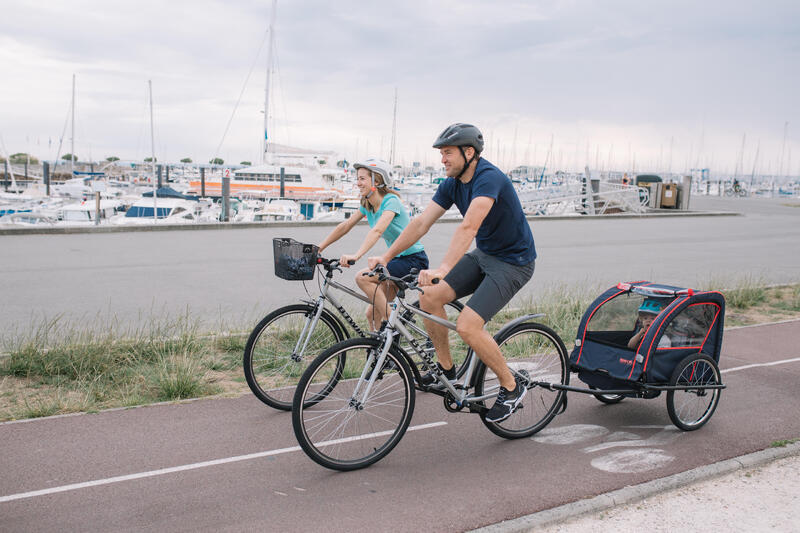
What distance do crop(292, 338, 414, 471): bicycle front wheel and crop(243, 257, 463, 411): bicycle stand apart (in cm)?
86

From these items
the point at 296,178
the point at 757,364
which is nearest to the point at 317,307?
the point at 757,364

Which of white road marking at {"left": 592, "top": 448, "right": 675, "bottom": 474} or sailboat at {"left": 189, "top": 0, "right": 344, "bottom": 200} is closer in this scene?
white road marking at {"left": 592, "top": 448, "right": 675, "bottom": 474}

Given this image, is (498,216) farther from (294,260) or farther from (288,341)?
(288,341)

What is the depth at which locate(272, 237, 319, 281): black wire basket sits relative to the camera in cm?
487

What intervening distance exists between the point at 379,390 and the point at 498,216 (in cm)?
138

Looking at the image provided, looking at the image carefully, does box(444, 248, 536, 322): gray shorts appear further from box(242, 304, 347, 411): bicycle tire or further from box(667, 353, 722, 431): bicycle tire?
box(667, 353, 722, 431): bicycle tire

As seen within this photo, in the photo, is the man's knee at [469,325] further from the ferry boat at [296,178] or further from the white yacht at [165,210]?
the ferry boat at [296,178]

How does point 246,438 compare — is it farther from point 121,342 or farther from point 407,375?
point 121,342

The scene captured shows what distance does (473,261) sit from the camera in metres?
4.78

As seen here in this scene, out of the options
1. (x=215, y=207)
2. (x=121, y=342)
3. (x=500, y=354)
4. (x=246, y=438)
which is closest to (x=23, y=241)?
(x=121, y=342)

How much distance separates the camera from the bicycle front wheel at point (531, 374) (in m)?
4.80

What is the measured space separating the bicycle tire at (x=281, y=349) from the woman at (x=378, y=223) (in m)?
0.37

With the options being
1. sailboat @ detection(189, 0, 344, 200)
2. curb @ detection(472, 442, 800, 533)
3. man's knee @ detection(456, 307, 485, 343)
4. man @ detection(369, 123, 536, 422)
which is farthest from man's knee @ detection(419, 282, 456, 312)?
sailboat @ detection(189, 0, 344, 200)

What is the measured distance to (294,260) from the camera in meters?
4.88
